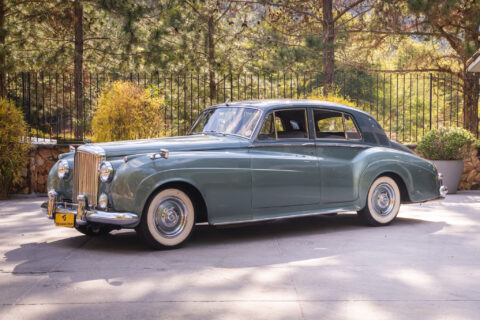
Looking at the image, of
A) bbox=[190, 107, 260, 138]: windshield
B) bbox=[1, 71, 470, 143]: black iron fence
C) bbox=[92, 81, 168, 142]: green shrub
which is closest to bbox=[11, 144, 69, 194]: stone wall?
bbox=[1, 71, 470, 143]: black iron fence

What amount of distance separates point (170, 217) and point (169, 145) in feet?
2.71

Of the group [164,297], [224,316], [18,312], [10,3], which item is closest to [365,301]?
[224,316]

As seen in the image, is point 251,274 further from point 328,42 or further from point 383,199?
point 328,42

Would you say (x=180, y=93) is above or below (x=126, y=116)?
above

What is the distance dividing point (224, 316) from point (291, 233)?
3.70m

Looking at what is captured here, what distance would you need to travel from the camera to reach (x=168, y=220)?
645 centimetres

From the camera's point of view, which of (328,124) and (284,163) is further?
(328,124)

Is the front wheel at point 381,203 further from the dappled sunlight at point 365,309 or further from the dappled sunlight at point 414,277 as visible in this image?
the dappled sunlight at point 365,309

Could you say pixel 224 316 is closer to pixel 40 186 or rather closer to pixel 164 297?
pixel 164 297

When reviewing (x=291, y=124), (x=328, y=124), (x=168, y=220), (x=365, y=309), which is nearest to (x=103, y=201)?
(x=168, y=220)

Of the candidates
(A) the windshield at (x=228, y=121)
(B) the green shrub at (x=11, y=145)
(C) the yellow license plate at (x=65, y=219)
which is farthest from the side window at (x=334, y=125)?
(B) the green shrub at (x=11, y=145)

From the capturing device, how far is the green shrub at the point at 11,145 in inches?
453

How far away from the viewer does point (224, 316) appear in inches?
162

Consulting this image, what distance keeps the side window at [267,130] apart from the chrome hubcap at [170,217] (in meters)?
1.40
